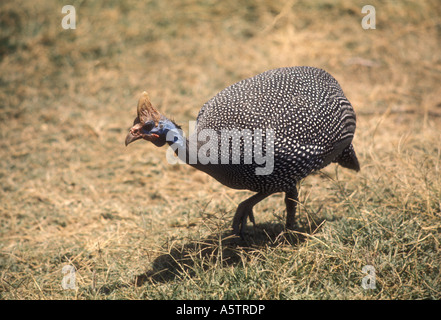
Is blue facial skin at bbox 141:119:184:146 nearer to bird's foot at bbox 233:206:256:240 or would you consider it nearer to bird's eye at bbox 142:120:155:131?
bird's eye at bbox 142:120:155:131

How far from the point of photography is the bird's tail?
330cm

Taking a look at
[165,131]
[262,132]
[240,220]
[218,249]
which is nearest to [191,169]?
[240,220]

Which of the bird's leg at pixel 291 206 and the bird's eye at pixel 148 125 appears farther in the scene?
the bird's leg at pixel 291 206

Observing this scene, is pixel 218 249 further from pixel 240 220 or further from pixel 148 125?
pixel 148 125

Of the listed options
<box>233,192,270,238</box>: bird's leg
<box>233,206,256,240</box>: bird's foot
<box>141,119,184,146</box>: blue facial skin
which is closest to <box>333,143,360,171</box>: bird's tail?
<box>233,192,270,238</box>: bird's leg

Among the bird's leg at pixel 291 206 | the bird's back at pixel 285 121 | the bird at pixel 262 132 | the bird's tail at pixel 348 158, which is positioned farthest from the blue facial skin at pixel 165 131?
the bird's tail at pixel 348 158

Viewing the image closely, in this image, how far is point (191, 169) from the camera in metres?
4.31

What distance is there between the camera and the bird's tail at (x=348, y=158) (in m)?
3.30

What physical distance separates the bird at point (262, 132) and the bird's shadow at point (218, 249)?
1.19ft

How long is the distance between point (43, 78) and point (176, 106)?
5.83ft

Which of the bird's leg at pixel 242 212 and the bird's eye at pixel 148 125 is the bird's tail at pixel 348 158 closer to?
the bird's leg at pixel 242 212

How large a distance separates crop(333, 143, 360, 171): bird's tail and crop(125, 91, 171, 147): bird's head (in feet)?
4.22

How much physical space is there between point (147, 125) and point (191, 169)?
1.57 meters

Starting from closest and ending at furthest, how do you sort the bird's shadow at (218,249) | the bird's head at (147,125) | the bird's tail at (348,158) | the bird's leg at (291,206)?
the bird's head at (147,125), the bird's shadow at (218,249), the bird's leg at (291,206), the bird's tail at (348,158)
